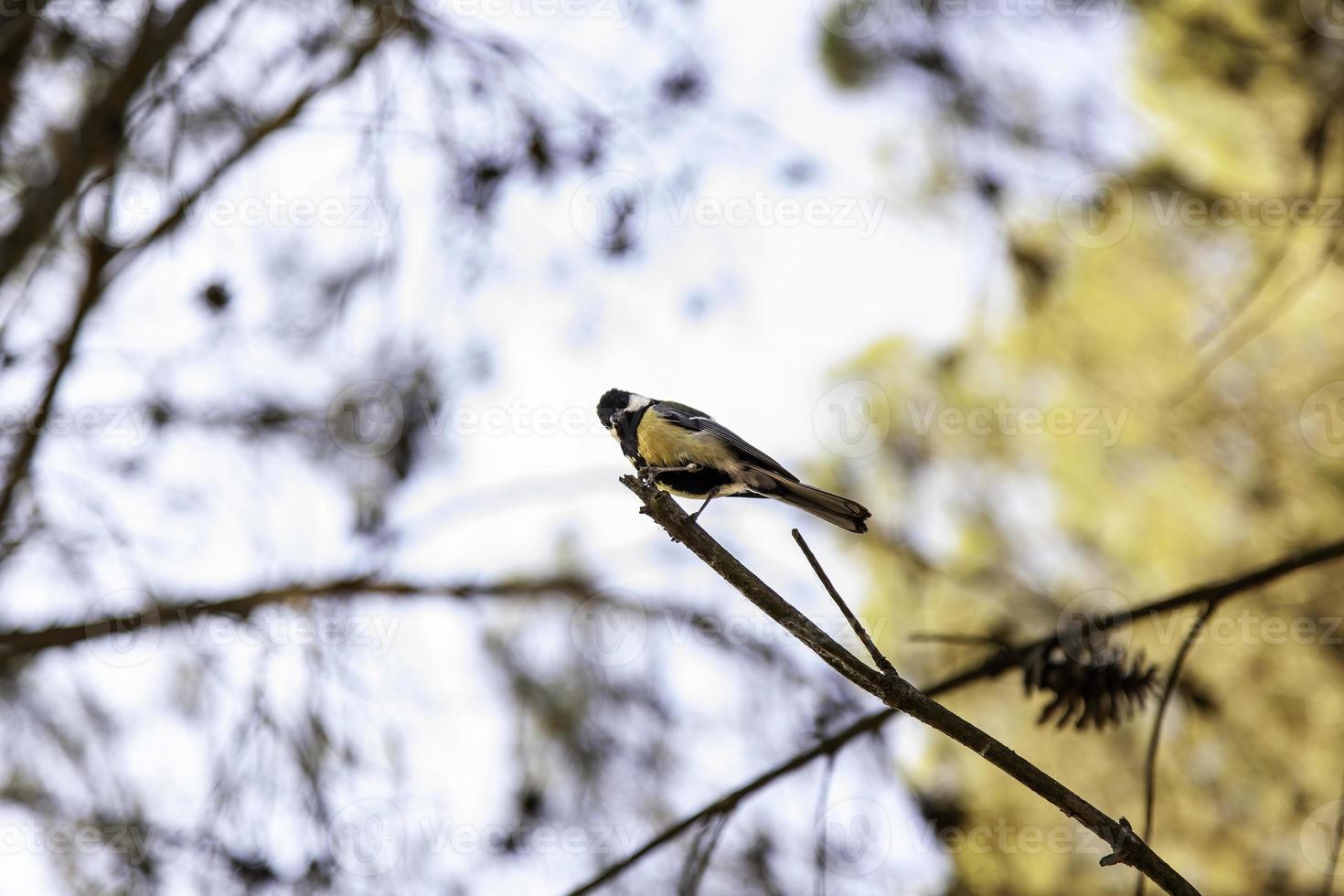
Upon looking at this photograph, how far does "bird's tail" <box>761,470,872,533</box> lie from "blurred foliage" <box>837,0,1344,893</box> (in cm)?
302

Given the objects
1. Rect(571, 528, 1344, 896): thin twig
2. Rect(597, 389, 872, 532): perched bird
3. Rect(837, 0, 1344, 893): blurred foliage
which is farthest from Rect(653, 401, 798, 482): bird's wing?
Rect(837, 0, 1344, 893): blurred foliage

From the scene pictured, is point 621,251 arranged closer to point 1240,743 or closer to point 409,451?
point 409,451

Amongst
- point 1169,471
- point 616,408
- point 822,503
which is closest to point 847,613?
point 822,503

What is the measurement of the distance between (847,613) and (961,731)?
0.26 meters

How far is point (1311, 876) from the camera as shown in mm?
5742

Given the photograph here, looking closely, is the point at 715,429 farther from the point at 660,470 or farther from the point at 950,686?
the point at 950,686

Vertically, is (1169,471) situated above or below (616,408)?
above

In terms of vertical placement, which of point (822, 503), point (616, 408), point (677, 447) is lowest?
point (822, 503)

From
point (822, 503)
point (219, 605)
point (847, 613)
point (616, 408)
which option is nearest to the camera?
point (847, 613)

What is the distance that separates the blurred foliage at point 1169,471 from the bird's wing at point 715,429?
Result: 9.43 feet

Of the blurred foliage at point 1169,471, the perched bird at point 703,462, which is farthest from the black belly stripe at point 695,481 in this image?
the blurred foliage at point 1169,471

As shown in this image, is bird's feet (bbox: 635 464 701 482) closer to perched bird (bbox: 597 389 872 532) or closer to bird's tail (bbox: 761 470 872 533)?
perched bird (bbox: 597 389 872 532)

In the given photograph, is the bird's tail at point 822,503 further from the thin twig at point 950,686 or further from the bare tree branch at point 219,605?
the bare tree branch at point 219,605

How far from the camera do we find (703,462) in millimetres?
2289
